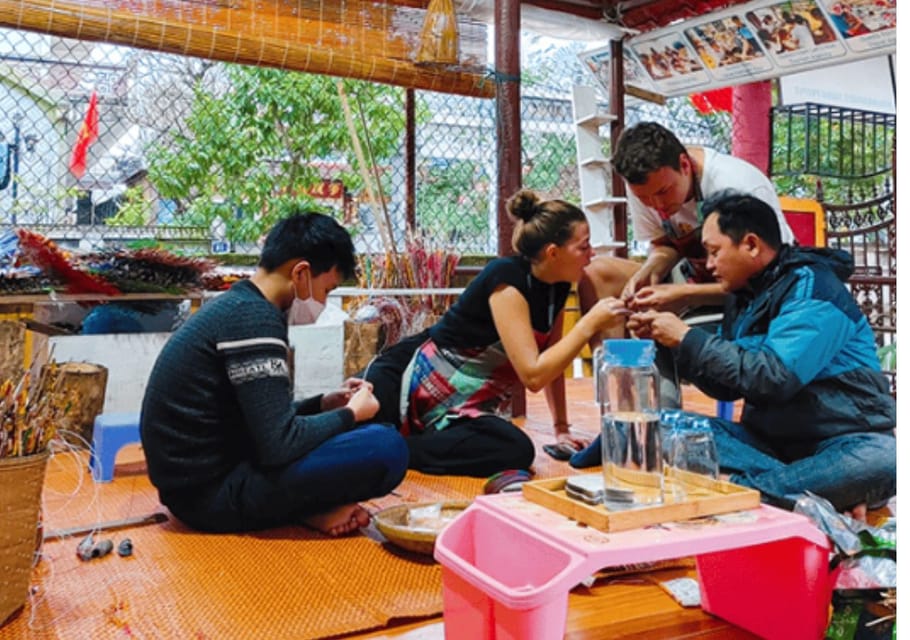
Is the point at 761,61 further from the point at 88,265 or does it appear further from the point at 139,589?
the point at 139,589

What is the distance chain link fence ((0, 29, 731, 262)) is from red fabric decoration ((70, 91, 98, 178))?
0.05 ft

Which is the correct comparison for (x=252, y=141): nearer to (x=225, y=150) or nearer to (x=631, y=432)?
(x=225, y=150)

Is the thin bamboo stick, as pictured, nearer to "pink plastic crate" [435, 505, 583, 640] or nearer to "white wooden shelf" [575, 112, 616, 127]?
"white wooden shelf" [575, 112, 616, 127]

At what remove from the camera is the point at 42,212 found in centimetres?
546

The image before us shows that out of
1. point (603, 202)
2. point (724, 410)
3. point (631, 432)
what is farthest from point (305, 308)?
point (603, 202)

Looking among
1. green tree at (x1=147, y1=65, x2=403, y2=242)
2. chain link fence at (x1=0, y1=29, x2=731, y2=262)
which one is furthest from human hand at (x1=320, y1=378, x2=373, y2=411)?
green tree at (x1=147, y1=65, x2=403, y2=242)

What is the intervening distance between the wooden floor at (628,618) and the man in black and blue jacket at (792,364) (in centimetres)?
46

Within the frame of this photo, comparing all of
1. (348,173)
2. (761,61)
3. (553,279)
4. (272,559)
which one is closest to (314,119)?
(348,173)

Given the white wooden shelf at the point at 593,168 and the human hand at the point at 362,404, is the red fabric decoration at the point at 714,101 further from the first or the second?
the human hand at the point at 362,404

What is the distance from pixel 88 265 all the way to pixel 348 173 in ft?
10.9

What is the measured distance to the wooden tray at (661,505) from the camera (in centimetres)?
142

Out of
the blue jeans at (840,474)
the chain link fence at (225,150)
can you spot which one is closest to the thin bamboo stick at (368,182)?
the chain link fence at (225,150)

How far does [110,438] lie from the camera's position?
294 centimetres

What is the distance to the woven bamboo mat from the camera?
1703 mm
